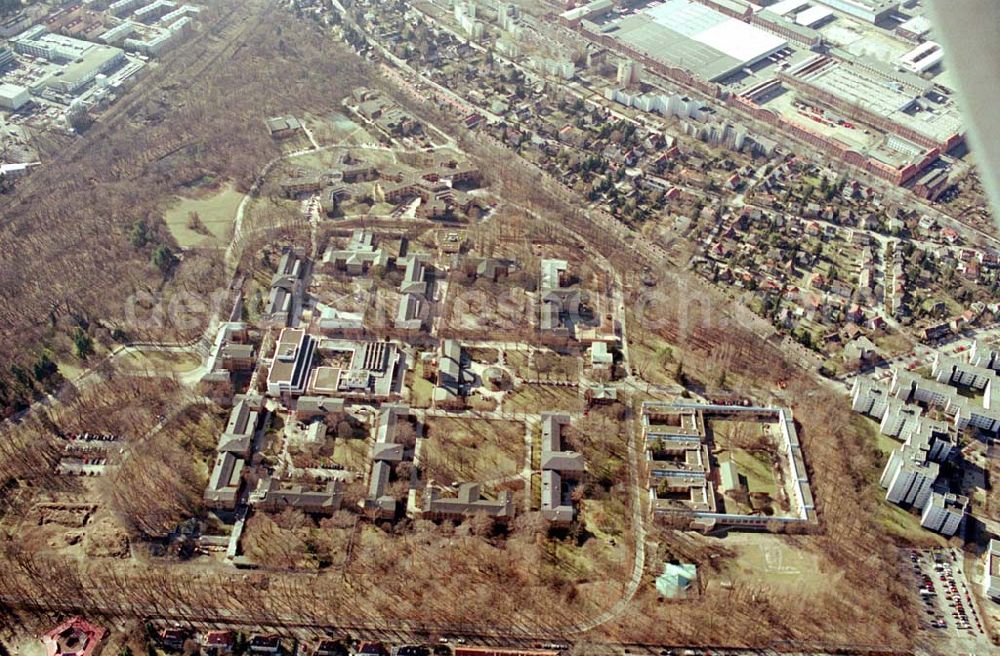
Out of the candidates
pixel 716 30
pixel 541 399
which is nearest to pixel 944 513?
pixel 541 399

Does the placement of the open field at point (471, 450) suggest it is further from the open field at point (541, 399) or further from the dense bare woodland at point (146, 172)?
the dense bare woodland at point (146, 172)

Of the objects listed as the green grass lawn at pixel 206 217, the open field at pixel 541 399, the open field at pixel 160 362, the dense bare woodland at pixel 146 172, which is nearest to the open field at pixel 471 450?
the open field at pixel 541 399

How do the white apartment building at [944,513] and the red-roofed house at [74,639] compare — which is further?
the white apartment building at [944,513]

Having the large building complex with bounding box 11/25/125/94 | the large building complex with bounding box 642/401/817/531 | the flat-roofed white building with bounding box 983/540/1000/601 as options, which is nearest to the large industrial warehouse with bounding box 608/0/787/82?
the large building complex with bounding box 642/401/817/531

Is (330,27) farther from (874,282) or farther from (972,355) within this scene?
(972,355)

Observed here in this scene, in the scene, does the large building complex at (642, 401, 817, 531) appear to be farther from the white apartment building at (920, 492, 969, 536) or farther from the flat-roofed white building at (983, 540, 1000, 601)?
the flat-roofed white building at (983, 540, 1000, 601)

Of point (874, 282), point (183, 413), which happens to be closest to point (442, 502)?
point (183, 413)
